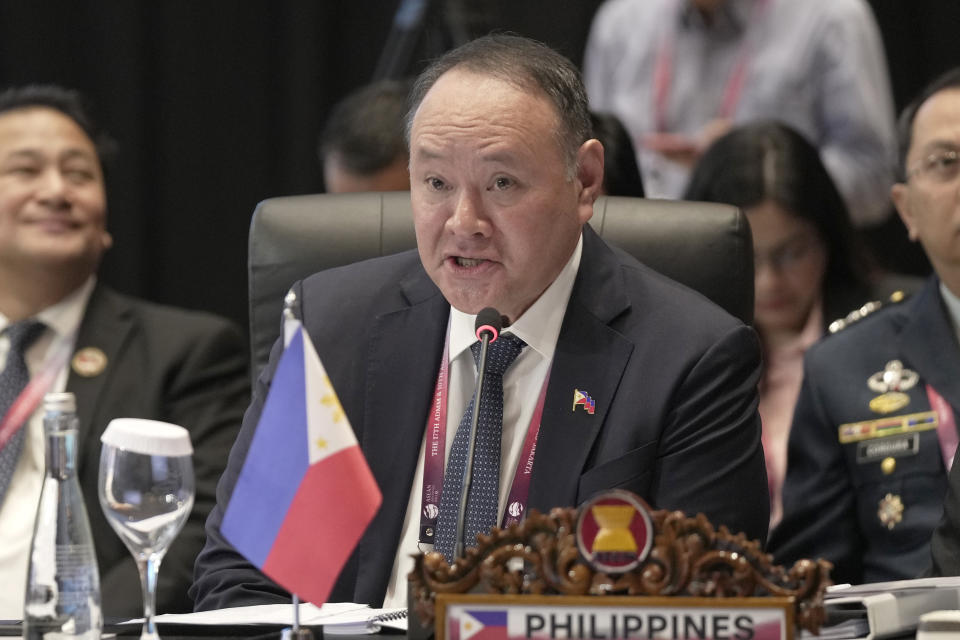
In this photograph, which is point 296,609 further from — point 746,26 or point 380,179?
point 746,26

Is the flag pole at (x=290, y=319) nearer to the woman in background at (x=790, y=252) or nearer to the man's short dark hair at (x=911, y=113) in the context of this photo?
the man's short dark hair at (x=911, y=113)

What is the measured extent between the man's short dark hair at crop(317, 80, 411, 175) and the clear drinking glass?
7.14 ft

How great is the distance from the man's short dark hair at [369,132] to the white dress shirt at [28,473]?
2.52 feet

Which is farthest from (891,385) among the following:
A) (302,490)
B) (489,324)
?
(302,490)

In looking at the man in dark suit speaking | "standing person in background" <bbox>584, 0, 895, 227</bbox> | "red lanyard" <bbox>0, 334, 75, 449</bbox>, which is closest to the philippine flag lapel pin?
the man in dark suit speaking

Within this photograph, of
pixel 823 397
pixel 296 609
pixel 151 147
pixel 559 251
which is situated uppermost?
pixel 151 147

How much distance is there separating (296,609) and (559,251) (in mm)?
847

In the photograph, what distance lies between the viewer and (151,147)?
478 centimetres

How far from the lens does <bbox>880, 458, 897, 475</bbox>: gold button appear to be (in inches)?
104

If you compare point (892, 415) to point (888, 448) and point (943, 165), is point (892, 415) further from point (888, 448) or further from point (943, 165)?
point (943, 165)

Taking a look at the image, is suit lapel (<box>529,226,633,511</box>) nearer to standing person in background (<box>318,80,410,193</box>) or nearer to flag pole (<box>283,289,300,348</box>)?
flag pole (<box>283,289,300,348</box>)

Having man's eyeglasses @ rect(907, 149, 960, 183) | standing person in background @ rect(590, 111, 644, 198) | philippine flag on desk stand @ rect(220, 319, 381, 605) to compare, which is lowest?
philippine flag on desk stand @ rect(220, 319, 381, 605)

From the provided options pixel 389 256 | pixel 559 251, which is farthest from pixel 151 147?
pixel 559 251

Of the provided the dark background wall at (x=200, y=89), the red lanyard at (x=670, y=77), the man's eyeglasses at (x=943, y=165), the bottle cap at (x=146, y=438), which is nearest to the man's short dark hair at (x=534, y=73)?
the bottle cap at (x=146, y=438)
